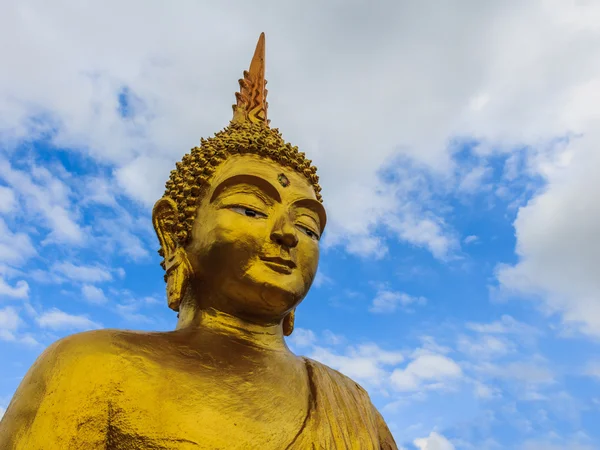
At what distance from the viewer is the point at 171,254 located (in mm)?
4801

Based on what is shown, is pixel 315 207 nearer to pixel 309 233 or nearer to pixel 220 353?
pixel 309 233

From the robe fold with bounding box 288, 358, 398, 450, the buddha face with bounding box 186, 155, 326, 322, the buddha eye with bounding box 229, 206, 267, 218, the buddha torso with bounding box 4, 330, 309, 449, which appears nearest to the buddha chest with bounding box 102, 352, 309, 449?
the buddha torso with bounding box 4, 330, 309, 449

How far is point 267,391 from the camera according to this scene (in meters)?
3.99

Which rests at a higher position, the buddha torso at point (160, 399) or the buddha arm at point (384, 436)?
the buddha arm at point (384, 436)

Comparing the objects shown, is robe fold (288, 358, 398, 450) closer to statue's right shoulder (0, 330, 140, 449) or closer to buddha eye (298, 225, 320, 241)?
buddha eye (298, 225, 320, 241)

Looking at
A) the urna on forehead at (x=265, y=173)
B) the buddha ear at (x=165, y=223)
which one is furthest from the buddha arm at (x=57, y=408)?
the urna on forehead at (x=265, y=173)

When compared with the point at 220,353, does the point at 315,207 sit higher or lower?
higher

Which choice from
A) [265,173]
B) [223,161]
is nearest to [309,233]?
[265,173]

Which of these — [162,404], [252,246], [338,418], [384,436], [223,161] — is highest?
→ [223,161]

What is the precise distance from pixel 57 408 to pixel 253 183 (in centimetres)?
211

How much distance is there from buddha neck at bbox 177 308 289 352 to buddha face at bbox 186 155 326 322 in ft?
0.20

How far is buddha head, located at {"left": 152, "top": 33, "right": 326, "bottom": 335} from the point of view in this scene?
432 cm

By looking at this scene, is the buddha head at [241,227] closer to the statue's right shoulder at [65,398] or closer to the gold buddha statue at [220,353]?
the gold buddha statue at [220,353]

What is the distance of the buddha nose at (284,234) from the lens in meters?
4.35
